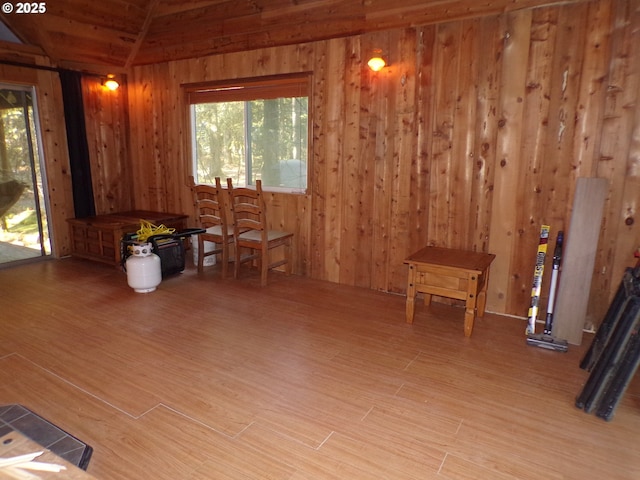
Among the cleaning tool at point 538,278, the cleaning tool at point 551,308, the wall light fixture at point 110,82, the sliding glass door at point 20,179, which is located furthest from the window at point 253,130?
the cleaning tool at point 551,308

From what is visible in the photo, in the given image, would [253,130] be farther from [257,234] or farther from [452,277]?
[452,277]

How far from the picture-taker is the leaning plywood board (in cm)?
288

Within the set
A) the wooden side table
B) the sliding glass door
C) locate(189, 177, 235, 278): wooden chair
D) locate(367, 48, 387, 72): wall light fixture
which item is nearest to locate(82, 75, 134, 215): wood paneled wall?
the sliding glass door

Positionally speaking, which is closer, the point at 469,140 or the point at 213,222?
the point at 469,140

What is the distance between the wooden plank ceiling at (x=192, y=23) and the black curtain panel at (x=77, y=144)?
248 millimetres

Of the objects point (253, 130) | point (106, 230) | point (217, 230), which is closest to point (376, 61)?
point (253, 130)

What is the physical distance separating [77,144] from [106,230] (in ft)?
Answer: 3.98

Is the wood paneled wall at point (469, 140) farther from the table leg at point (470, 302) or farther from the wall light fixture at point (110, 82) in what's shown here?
the wall light fixture at point (110, 82)

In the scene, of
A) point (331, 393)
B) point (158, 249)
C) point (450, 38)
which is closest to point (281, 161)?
point (158, 249)

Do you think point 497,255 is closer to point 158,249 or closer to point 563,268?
point 563,268

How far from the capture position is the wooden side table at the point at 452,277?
3.01 m

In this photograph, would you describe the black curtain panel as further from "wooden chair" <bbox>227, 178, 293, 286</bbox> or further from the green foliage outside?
"wooden chair" <bbox>227, 178, 293, 286</bbox>

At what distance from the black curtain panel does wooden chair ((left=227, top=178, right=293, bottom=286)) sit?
2137 mm

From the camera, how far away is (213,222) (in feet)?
14.5
